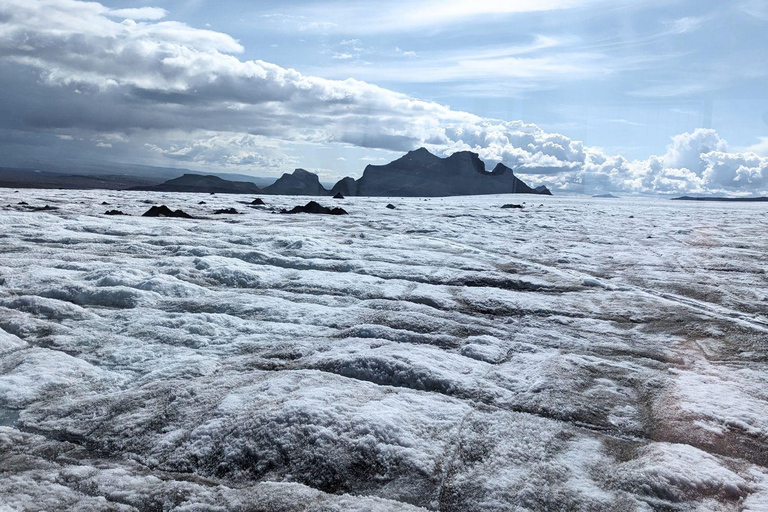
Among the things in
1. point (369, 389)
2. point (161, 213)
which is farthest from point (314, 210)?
point (369, 389)

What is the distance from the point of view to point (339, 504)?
7.89ft

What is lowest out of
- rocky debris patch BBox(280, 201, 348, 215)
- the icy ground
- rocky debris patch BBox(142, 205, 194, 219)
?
the icy ground

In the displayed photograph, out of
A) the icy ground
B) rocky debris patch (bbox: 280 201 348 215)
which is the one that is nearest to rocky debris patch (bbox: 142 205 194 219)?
rocky debris patch (bbox: 280 201 348 215)

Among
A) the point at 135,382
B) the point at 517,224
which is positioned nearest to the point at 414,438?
the point at 135,382

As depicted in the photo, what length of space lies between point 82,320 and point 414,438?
371cm

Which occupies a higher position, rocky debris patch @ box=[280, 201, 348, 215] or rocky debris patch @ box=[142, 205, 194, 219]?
rocky debris patch @ box=[280, 201, 348, 215]

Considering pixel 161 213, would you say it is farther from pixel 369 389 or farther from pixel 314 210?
pixel 369 389

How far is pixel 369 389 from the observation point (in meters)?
3.56

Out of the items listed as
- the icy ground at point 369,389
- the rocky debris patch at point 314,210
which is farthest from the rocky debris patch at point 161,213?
the icy ground at point 369,389

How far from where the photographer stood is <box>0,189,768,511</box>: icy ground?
8.41ft

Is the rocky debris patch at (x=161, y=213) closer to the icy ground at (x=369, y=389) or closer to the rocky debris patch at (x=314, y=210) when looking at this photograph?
the rocky debris patch at (x=314, y=210)

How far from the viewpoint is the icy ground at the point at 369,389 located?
2562 mm

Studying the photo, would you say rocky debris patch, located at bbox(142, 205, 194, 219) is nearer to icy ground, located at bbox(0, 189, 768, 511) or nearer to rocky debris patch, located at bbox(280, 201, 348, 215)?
rocky debris patch, located at bbox(280, 201, 348, 215)

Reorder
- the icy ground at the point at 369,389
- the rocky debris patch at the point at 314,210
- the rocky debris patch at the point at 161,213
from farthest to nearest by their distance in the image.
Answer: the rocky debris patch at the point at 314,210
the rocky debris patch at the point at 161,213
the icy ground at the point at 369,389
